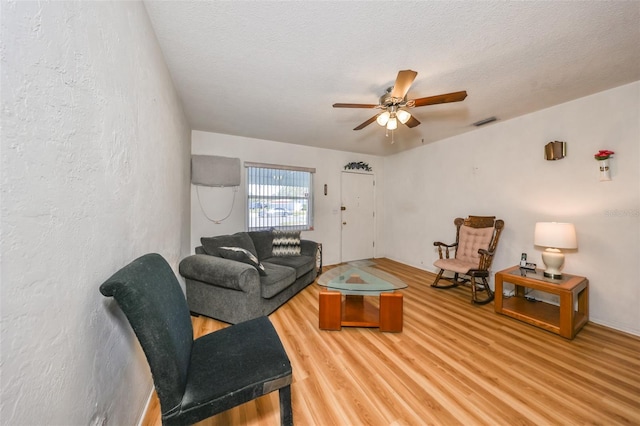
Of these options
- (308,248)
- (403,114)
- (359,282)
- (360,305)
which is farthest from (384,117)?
(308,248)

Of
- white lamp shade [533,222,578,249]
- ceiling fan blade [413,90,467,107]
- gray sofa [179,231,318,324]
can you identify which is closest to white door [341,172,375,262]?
gray sofa [179,231,318,324]

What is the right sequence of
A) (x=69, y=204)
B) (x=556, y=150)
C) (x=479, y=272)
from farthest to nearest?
(x=479, y=272) → (x=556, y=150) → (x=69, y=204)

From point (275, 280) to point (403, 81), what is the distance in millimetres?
2224

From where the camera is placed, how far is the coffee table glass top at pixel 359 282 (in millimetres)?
2227

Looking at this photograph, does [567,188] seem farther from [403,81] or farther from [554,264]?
[403,81]

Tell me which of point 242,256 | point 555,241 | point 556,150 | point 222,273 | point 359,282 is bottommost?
point 359,282

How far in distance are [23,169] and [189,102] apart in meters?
2.39

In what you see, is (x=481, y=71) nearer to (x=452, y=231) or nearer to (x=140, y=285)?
(x=452, y=231)

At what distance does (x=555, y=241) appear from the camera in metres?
2.28

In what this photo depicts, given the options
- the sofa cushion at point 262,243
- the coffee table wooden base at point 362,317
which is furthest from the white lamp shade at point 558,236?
the sofa cushion at point 262,243

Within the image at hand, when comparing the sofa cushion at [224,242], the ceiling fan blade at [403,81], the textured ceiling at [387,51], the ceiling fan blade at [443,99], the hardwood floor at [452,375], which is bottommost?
the hardwood floor at [452,375]

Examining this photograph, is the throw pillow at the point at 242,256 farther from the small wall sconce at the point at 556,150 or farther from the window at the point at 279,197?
the small wall sconce at the point at 556,150

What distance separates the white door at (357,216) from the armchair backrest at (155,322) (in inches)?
152

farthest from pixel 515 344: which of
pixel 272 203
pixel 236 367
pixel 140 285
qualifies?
pixel 272 203
